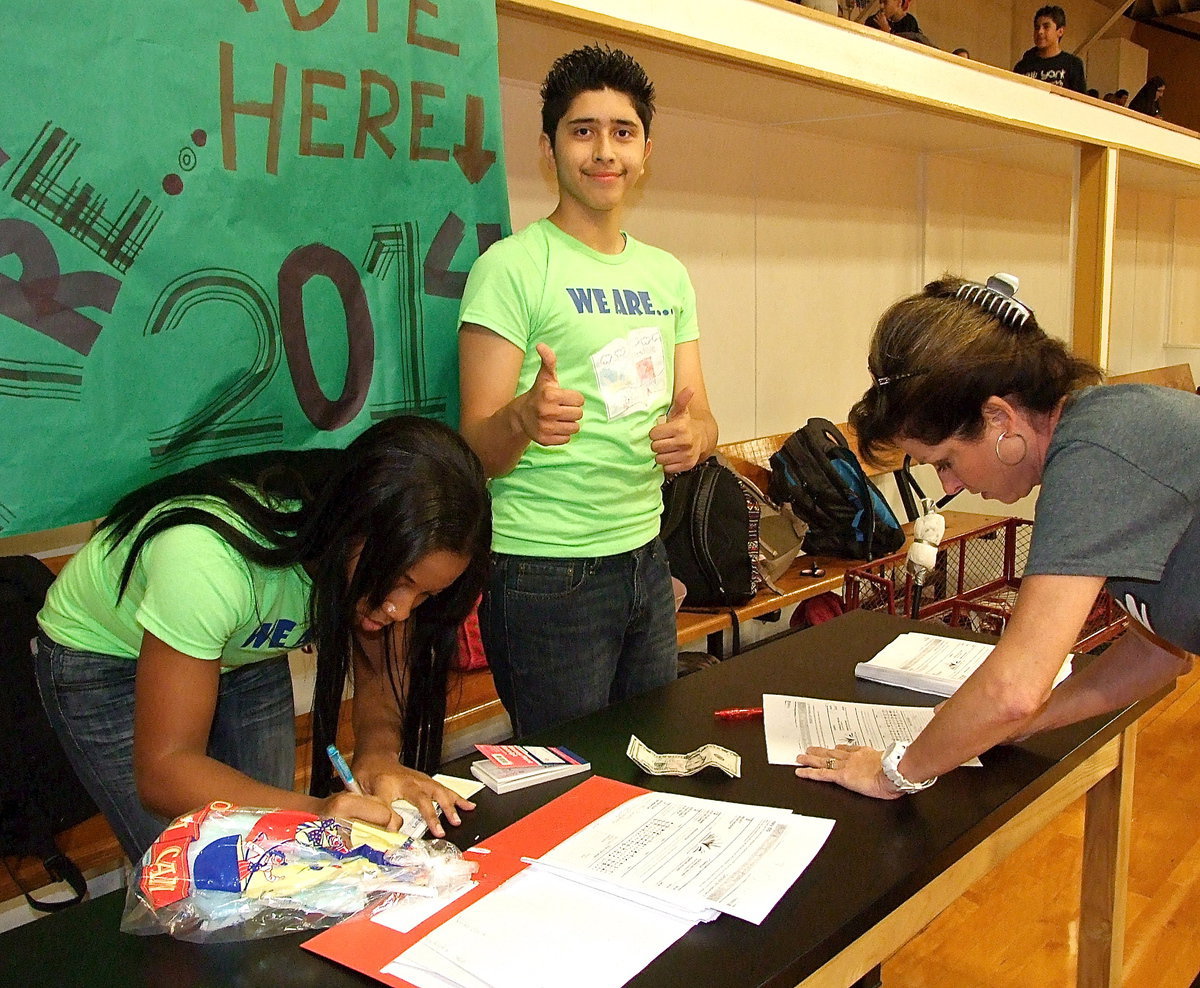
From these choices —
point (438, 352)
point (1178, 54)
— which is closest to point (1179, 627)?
point (438, 352)

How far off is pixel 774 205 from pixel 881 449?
2.75 metres

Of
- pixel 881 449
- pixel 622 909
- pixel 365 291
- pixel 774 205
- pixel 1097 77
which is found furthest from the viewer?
pixel 1097 77

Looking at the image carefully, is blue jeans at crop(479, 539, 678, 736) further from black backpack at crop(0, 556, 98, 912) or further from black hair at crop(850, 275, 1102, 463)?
black backpack at crop(0, 556, 98, 912)

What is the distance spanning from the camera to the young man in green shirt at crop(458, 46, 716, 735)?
150 centimetres

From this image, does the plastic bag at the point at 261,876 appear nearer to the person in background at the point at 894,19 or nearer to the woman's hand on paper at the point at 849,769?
the woman's hand on paper at the point at 849,769

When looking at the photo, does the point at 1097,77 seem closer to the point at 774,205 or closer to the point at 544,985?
the point at 774,205

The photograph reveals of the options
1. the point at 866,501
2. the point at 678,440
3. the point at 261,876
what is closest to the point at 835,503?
the point at 866,501

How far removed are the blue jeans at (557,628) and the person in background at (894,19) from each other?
249 cm

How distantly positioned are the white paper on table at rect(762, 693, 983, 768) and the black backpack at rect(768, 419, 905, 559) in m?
1.85

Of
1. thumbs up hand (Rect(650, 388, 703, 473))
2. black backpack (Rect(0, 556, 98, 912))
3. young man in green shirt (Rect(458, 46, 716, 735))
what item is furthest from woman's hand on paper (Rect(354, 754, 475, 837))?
black backpack (Rect(0, 556, 98, 912))

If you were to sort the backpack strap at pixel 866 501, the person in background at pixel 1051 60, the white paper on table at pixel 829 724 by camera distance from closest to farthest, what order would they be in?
the white paper on table at pixel 829 724 → the backpack strap at pixel 866 501 → the person in background at pixel 1051 60

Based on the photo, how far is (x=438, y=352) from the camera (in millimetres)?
1709

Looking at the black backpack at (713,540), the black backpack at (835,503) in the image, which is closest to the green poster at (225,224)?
the black backpack at (713,540)

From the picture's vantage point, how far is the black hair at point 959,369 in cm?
115
